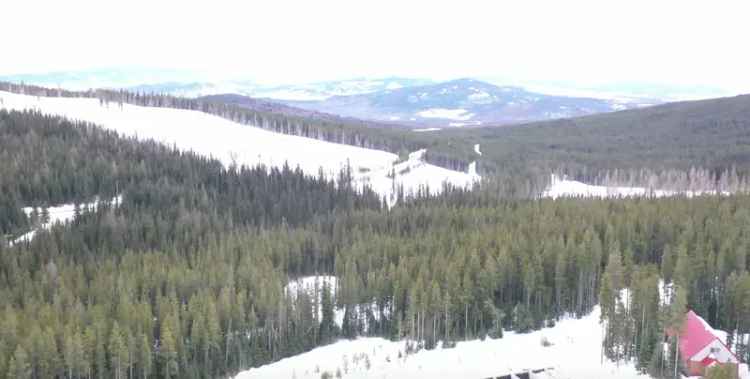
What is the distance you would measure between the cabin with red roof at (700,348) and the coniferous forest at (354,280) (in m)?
1.52

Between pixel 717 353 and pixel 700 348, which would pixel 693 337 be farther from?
pixel 717 353

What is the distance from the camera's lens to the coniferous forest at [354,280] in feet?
187

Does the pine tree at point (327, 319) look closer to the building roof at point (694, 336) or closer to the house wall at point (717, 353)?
the building roof at point (694, 336)

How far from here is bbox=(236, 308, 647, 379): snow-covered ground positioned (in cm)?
5634

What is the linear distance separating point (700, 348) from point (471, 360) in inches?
738

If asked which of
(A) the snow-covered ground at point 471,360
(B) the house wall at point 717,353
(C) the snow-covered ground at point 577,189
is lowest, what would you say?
(A) the snow-covered ground at point 471,360

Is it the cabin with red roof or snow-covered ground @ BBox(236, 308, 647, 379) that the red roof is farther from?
snow-covered ground @ BBox(236, 308, 647, 379)

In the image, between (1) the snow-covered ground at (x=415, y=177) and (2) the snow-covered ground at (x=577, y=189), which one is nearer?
(2) the snow-covered ground at (x=577, y=189)

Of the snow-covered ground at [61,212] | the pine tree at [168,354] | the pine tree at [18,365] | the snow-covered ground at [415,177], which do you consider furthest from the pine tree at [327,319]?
the snow-covered ground at [415,177]

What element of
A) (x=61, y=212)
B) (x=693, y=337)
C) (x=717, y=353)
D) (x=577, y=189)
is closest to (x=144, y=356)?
(x=693, y=337)

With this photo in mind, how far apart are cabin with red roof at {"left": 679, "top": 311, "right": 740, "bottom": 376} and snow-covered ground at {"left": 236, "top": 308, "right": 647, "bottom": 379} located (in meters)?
4.23

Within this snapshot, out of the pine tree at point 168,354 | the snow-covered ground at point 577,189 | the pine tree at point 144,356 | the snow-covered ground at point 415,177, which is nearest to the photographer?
the pine tree at point 144,356

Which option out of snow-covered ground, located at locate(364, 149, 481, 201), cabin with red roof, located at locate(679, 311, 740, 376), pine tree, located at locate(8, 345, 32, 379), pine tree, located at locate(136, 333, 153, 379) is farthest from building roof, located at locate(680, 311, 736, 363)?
snow-covered ground, located at locate(364, 149, 481, 201)

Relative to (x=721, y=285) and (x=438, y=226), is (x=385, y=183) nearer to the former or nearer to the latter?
(x=438, y=226)
